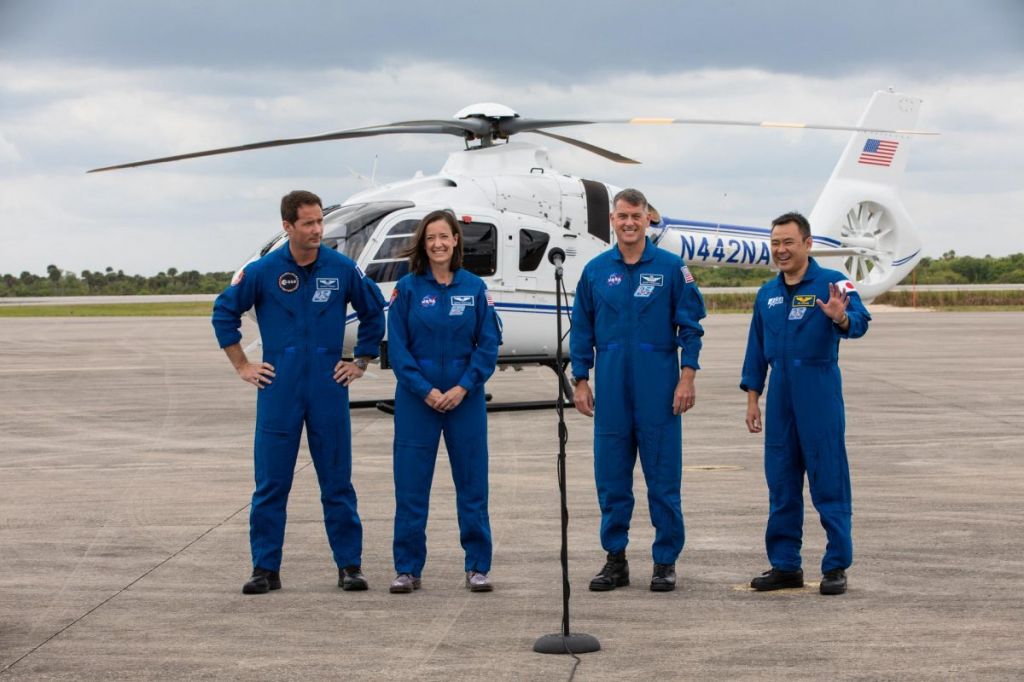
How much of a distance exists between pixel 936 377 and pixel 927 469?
10.0 meters

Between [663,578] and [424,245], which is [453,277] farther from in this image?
[663,578]

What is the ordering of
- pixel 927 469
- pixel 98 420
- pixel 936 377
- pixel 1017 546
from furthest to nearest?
pixel 936 377
pixel 98 420
pixel 927 469
pixel 1017 546

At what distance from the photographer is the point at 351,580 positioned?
6840mm

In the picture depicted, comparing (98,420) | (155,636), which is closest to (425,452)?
(155,636)

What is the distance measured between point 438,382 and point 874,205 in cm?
2009

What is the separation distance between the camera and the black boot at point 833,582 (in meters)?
6.66

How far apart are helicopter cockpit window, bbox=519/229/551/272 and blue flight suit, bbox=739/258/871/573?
8.43 metres

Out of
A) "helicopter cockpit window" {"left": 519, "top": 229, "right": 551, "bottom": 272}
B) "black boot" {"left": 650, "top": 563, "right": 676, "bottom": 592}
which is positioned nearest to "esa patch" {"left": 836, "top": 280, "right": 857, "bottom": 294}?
"black boot" {"left": 650, "top": 563, "right": 676, "bottom": 592}

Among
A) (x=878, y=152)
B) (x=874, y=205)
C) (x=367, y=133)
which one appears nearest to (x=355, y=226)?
(x=367, y=133)

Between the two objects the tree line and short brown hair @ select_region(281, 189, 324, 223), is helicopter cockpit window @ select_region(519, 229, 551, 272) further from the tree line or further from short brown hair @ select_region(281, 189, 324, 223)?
the tree line

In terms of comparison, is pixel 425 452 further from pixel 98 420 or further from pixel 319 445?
pixel 98 420

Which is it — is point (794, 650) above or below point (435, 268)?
below

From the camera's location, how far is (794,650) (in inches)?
221

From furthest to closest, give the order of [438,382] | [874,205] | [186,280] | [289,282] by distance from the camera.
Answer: [186,280] → [874,205] → [289,282] → [438,382]
